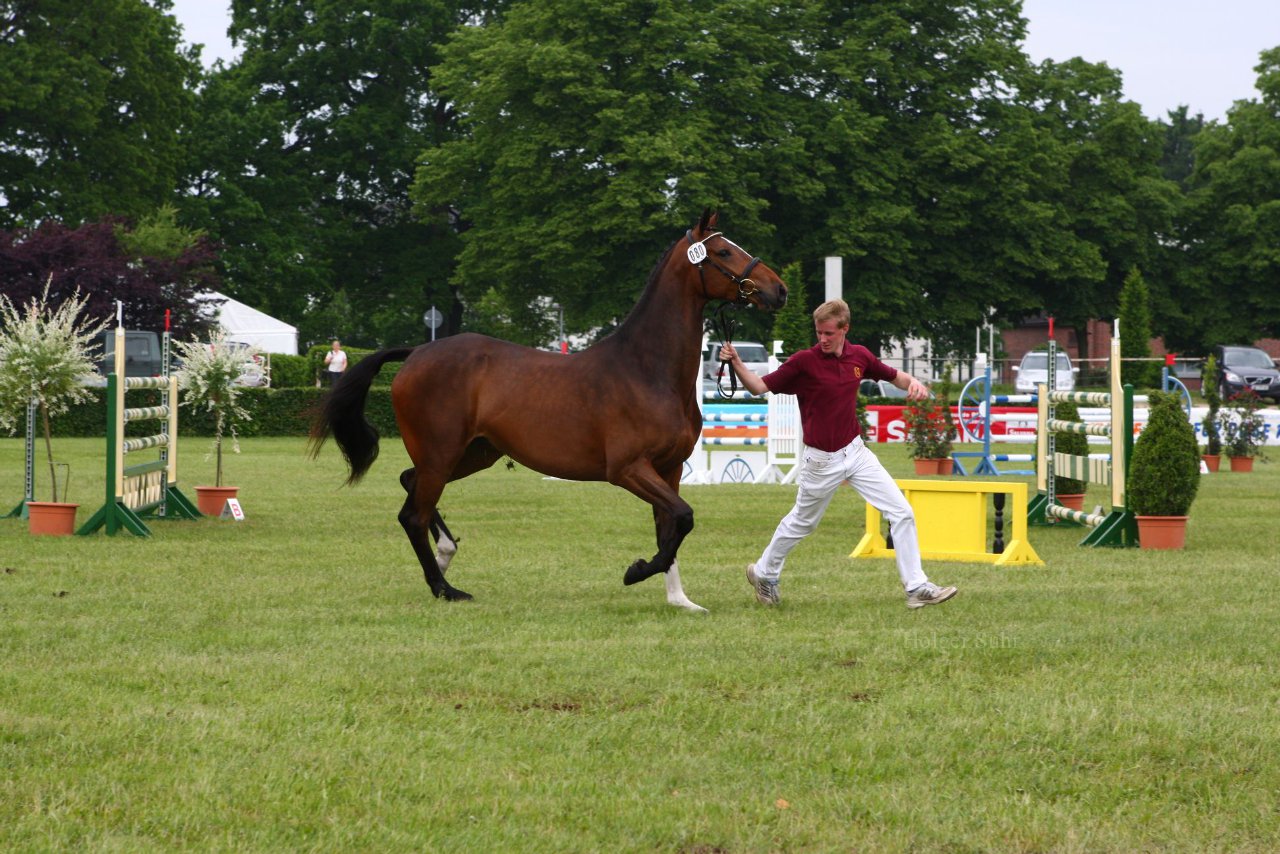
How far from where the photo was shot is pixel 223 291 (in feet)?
173

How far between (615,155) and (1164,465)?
1257 inches

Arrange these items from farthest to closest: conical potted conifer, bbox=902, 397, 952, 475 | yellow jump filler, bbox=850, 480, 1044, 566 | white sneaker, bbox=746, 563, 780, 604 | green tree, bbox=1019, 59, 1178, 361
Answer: green tree, bbox=1019, 59, 1178, 361
conical potted conifer, bbox=902, 397, 952, 475
yellow jump filler, bbox=850, 480, 1044, 566
white sneaker, bbox=746, 563, 780, 604

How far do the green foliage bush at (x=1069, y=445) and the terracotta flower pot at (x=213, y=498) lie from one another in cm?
801

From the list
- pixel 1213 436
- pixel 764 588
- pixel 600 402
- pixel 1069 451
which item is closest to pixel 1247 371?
pixel 1213 436

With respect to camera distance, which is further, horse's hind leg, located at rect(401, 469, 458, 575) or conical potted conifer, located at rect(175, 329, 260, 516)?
conical potted conifer, located at rect(175, 329, 260, 516)

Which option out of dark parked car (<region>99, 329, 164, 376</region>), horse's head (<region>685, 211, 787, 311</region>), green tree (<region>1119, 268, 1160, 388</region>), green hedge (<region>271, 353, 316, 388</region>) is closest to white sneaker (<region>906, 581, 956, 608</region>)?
horse's head (<region>685, 211, 787, 311</region>)

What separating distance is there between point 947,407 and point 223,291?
111ft

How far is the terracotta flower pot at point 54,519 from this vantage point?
517 inches

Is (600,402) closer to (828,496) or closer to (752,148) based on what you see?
(828,496)

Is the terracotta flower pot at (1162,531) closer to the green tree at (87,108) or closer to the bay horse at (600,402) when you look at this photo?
the bay horse at (600,402)

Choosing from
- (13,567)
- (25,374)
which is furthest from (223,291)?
(13,567)

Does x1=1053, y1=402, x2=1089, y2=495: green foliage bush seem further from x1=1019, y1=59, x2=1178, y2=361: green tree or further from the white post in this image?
x1=1019, y1=59, x2=1178, y2=361: green tree

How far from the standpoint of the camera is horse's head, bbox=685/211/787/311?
863 centimetres

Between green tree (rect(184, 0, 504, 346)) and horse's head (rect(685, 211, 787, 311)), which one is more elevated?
green tree (rect(184, 0, 504, 346))
